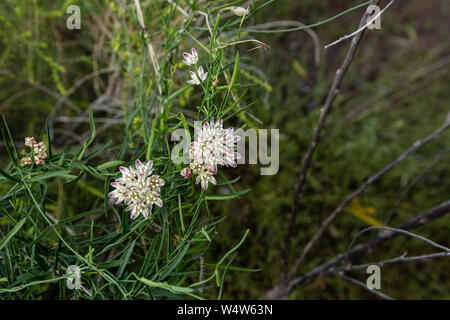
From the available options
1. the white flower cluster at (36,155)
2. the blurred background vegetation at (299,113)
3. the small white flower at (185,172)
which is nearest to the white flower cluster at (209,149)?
the small white flower at (185,172)

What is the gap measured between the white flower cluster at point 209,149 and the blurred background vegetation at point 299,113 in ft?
1.35

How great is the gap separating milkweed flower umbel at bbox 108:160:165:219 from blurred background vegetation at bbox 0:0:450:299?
407 mm

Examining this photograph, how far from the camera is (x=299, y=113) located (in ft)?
4.05

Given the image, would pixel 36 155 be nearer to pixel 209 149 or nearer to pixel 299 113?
pixel 209 149

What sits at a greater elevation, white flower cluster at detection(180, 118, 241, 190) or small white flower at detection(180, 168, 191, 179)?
white flower cluster at detection(180, 118, 241, 190)

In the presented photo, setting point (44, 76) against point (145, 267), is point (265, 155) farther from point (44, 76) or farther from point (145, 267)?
point (44, 76)

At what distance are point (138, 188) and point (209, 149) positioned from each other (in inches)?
4.1

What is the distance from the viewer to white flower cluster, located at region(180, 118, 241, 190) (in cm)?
42

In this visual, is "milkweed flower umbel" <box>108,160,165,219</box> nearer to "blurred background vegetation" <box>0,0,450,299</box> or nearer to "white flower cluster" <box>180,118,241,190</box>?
"white flower cluster" <box>180,118,241,190</box>

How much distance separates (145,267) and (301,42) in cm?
119

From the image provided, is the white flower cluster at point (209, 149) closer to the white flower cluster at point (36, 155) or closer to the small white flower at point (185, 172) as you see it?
the small white flower at point (185, 172)

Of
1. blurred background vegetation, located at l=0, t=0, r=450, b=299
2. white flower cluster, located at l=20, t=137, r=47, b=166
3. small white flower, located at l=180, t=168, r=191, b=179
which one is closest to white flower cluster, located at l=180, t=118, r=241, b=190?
small white flower, located at l=180, t=168, r=191, b=179

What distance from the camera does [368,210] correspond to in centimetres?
100

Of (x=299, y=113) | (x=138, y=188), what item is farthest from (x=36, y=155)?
(x=299, y=113)
